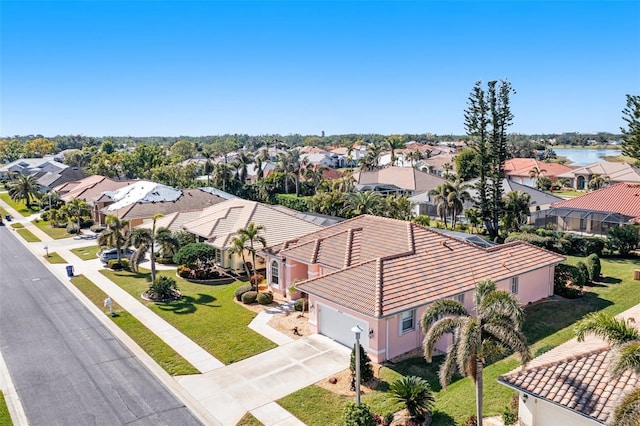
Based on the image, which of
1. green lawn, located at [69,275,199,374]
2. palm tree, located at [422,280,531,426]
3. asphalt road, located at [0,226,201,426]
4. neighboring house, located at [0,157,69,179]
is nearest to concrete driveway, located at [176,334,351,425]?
green lawn, located at [69,275,199,374]

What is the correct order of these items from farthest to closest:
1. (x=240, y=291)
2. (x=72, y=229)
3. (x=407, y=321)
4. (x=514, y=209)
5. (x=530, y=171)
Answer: (x=530, y=171) < (x=72, y=229) < (x=514, y=209) < (x=240, y=291) < (x=407, y=321)

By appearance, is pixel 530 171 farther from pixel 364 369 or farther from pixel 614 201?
pixel 364 369

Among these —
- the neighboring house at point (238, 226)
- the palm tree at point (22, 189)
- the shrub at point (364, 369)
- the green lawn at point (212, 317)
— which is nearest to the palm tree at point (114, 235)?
the green lawn at point (212, 317)

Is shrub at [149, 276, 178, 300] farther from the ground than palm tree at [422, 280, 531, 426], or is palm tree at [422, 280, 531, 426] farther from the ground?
palm tree at [422, 280, 531, 426]

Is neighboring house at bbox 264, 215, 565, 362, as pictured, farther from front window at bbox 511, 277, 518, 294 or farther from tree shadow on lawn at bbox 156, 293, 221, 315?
tree shadow on lawn at bbox 156, 293, 221, 315

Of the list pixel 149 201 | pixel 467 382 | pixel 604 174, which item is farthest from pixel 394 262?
pixel 604 174

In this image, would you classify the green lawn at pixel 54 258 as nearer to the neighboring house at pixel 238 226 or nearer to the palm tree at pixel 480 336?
the neighboring house at pixel 238 226

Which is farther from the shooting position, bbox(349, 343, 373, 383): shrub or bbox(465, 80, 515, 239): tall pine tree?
bbox(465, 80, 515, 239): tall pine tree

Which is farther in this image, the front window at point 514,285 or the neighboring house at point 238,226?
the neighboring house at point 238,226
